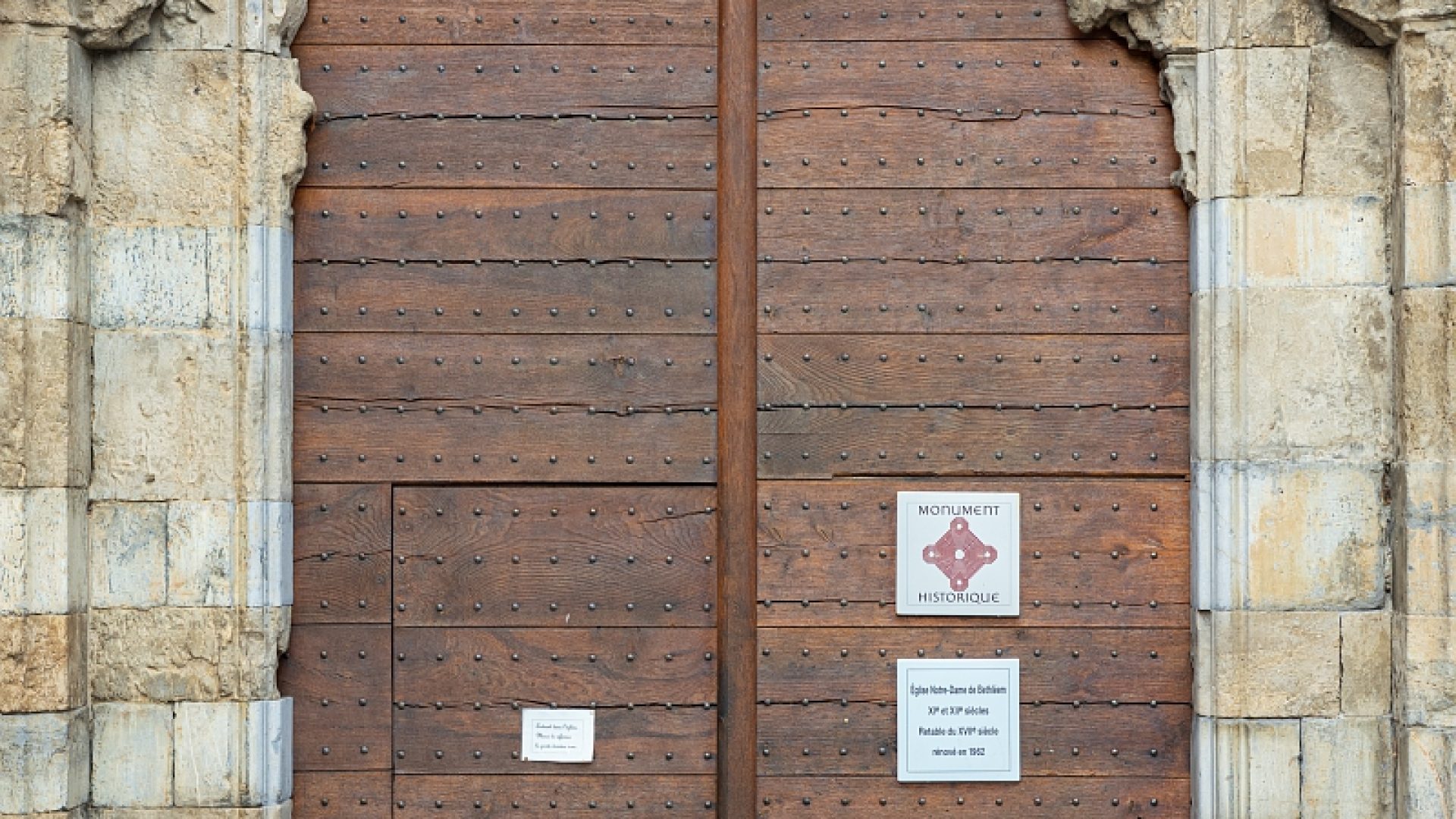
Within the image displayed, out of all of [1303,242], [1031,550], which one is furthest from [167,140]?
[1303,242]

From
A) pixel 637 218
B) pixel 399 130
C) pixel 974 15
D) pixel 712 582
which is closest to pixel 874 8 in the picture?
pixel 974 15

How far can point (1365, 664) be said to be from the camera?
10.2 feet

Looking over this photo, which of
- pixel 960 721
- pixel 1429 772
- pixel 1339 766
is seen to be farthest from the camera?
pixel 960 721

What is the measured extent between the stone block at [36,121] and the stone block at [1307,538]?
2.44 metres

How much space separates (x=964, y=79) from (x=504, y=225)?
3.44ft

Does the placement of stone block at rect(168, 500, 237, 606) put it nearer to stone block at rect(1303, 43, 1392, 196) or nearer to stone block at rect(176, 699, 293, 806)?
stone block at rect(176, 699, 293, 806)

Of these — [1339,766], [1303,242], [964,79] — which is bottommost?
[1339,766]

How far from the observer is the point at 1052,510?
10.9 feet

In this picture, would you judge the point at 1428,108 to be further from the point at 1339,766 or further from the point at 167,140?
the point at 167,140

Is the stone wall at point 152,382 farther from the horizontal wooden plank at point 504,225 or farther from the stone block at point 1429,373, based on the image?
the stone block at point 1429,373

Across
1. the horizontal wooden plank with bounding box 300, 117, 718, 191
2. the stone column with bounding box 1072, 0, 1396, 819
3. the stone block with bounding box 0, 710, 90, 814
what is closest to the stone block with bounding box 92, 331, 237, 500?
the stone block with bounding box 0, 710, 90, 814

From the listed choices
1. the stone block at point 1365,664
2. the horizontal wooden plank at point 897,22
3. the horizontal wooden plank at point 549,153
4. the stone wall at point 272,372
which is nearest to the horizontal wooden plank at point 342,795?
the stone wall at point 272,372

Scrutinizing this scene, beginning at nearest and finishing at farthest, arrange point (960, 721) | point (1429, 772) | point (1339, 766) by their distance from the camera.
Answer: point (1429, 772) → point (1339, 766) → point (960, 721)

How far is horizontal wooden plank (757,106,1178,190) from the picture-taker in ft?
11.0
